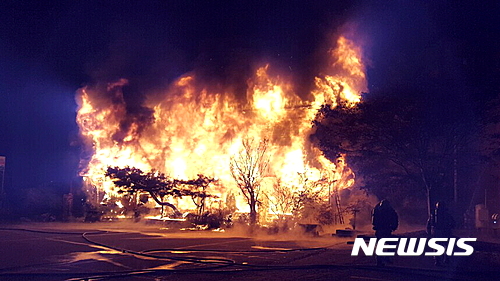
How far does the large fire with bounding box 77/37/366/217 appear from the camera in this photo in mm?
34688

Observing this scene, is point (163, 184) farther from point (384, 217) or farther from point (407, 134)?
point (384, 217)

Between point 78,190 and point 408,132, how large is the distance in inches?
1110

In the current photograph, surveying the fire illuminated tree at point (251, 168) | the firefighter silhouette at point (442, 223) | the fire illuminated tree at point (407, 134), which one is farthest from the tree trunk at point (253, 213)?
the firefighter silhouette at point (442, 223)

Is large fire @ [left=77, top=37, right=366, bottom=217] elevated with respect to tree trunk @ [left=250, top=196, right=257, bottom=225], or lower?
elevated

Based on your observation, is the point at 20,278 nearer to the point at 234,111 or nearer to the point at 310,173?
the point at 310,173

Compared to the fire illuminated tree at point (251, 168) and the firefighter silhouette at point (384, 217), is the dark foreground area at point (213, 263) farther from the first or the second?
the fire illuminated tree at point (251, 168)

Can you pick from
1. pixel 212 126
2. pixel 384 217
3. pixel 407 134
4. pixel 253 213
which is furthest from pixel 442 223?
pixel 212 126

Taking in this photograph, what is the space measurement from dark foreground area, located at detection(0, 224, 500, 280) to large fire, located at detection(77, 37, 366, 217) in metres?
15.3

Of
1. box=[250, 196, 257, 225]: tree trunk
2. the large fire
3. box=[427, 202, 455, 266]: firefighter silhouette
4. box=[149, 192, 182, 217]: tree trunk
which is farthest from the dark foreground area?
the large fire

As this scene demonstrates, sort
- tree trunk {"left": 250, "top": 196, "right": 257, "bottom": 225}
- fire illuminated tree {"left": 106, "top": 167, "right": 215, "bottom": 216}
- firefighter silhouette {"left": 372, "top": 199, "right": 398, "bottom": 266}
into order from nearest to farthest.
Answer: firefighter silhouette {"left": 372, "top": 199, "right": 398, "bottom": 266} < tree trunk {"left": 250, "top": 196, "right": 257, "bottom": 225} < fire illuminated tree {"left": 106, "top": 167, "right": 215, "bottom": 216}

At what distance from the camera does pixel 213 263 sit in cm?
1370

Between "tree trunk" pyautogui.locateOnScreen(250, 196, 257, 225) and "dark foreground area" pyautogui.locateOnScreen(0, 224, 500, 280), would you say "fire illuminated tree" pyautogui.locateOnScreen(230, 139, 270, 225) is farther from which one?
"dark foreground area" pyautogui.locateOnScreen(0, 224, 500, 280)

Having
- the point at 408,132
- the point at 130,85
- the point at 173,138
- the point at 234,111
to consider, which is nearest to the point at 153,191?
the point at 173,138

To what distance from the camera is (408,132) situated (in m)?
21.1
